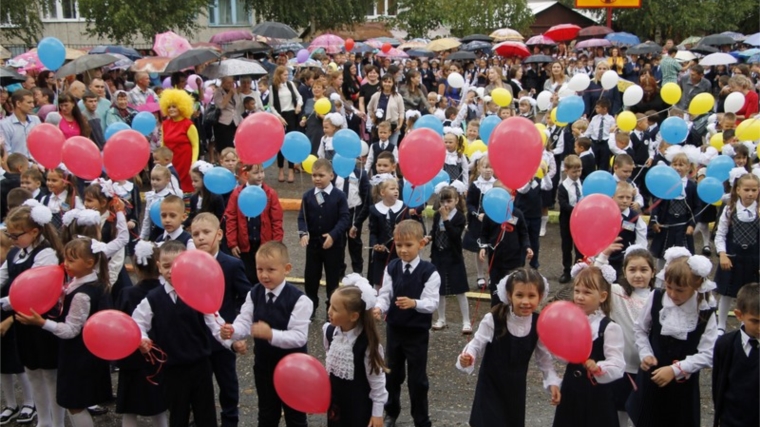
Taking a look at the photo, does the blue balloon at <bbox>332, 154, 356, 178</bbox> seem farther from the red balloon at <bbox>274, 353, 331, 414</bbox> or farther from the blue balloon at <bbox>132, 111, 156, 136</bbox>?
the red balloon at <bbox>274, 353, 331, 414</bbox>

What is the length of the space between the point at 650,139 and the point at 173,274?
26.3 ft

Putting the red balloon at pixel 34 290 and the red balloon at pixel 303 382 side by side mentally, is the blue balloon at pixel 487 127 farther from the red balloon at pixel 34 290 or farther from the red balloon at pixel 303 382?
the red balloon at pixel 34 290

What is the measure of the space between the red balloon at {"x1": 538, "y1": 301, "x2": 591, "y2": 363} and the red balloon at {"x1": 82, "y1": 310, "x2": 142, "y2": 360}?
7.46 feet

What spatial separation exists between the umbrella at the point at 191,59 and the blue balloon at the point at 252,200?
6406 mm

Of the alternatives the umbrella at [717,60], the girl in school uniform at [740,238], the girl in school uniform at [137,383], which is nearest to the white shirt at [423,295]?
the girl in school uniform at [137,383]

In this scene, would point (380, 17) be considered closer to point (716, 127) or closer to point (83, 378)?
point (716, 127)

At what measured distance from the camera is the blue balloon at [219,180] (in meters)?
7.25

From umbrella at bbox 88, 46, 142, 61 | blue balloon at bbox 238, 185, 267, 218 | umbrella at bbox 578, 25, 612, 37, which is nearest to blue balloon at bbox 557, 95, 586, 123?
blue balloon at bbox 238, 185, 267, 218

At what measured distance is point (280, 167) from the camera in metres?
13.0

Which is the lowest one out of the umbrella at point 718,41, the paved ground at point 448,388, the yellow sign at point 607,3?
the paved ground at point 448,388

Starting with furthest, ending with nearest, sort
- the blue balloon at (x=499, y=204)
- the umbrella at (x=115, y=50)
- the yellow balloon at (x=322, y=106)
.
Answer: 1. the umbrella at (x=115, y=50)
2. the yellow balloon at (x=322, y=106)
3. the blue balloon at (x=499, y=204)

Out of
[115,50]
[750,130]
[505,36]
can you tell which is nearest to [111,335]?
[750,130]

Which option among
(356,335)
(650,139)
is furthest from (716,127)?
(356,335)

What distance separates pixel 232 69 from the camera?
1145cm
